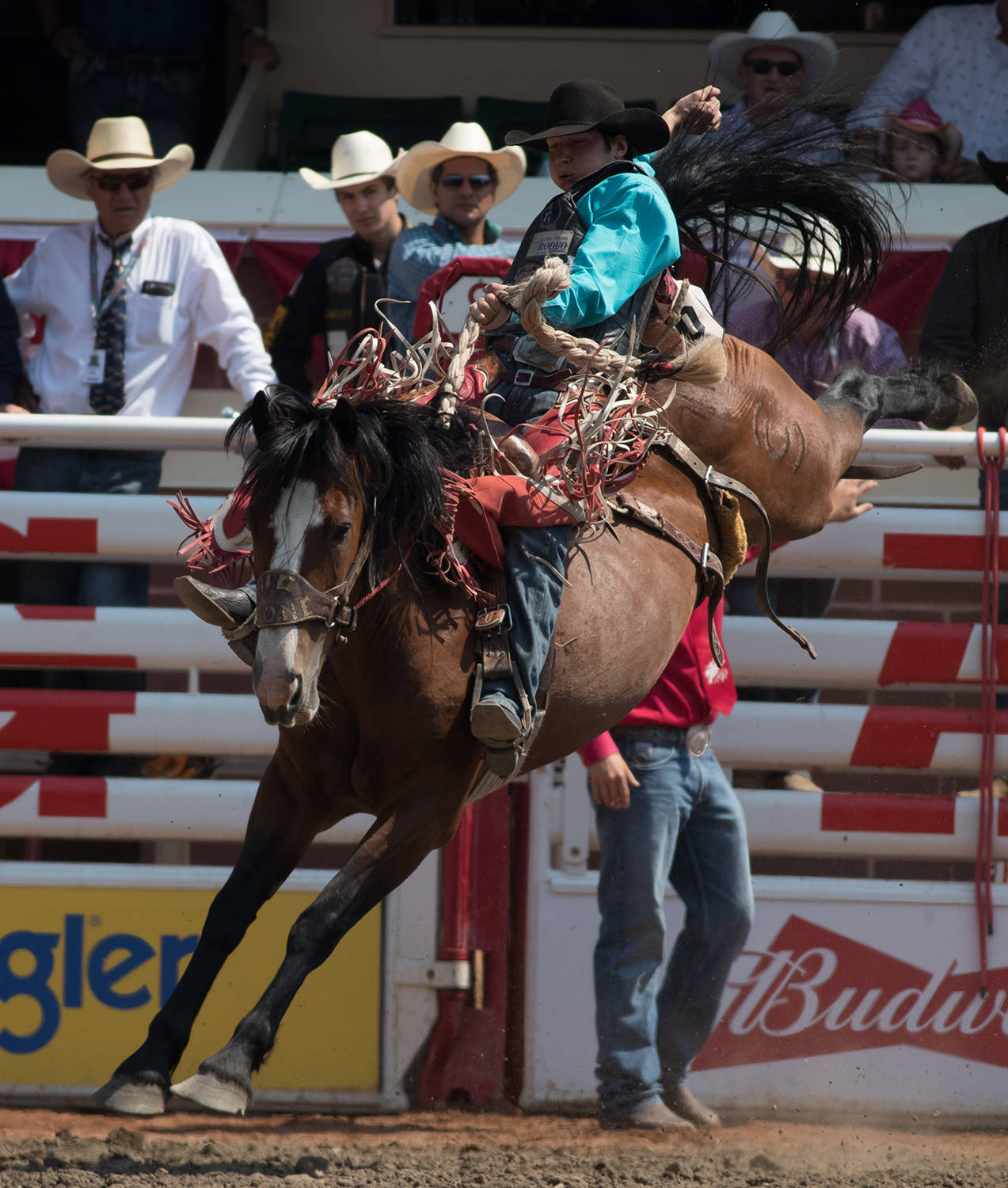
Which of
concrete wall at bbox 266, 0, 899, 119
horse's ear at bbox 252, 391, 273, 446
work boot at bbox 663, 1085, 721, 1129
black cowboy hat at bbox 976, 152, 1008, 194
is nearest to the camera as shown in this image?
horse's ear at bbox 252, 391, 273, 446

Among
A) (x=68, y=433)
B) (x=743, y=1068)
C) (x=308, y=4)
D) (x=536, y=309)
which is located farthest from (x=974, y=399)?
(x=308, y=4)

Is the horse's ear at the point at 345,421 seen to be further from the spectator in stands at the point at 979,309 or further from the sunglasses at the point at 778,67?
the sunglasses at the point at 778,67

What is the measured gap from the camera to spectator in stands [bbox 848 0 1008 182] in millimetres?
7664

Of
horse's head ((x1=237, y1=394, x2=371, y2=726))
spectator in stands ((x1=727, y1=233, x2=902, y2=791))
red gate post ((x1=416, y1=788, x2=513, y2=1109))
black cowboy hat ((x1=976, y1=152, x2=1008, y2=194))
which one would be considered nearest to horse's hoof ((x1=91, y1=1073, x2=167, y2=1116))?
horse's head ((x1=237, y1=394, x2=371, y2=726))

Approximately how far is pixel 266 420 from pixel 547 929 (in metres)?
2.02

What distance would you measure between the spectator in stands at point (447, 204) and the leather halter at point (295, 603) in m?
2.28

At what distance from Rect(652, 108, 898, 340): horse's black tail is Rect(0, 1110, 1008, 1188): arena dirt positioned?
97.5 inches

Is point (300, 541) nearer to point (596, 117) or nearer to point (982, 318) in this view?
point (596, 117)

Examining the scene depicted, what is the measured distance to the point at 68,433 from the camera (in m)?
4.64

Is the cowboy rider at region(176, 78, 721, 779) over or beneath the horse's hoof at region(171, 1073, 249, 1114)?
over

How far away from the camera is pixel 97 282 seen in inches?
219

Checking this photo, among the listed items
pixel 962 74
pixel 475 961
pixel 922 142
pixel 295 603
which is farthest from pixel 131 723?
pixel 962 74

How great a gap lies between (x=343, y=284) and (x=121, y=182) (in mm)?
918

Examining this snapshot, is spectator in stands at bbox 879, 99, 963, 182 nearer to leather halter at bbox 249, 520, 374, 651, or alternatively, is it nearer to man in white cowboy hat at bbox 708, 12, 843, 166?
man in white cowboy hat at bbox 708, 12, 843, 166
